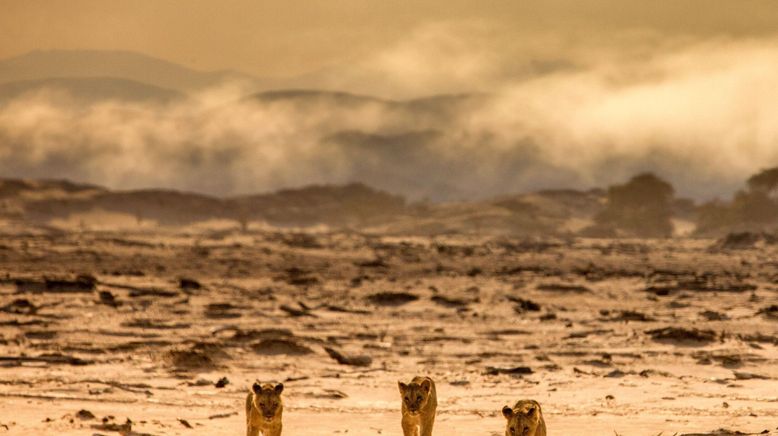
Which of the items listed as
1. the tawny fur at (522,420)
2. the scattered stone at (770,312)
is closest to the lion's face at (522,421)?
the tawny fur at (522,420)

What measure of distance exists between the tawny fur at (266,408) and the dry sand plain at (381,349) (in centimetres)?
196

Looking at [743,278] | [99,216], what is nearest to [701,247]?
[743,278]

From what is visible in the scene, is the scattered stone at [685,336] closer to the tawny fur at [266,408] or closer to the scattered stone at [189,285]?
the tawny fur at [266,408]

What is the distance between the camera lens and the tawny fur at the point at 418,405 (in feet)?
30.1

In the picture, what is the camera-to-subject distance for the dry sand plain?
39.4ft

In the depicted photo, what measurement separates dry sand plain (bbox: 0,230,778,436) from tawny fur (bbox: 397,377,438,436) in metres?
1.81

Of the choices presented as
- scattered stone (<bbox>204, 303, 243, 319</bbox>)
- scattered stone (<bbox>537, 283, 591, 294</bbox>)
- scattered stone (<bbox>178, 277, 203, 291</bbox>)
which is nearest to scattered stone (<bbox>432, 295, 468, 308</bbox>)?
scattered stone (<bbox>204, 303, 243, 319</bbox>)

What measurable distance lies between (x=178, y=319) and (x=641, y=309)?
916 cm

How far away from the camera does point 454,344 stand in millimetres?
18531

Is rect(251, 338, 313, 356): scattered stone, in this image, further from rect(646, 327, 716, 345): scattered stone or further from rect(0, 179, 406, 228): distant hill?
rect(0, 179, 406, 228): distant hill

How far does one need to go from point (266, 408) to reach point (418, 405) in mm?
1146

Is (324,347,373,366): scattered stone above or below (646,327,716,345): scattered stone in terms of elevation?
below

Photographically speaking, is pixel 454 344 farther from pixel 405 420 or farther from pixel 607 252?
pixel 607 252

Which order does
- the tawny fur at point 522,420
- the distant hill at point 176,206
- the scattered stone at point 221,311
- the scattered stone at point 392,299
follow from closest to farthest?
the tawny fur at point 522,420 → the scattered stone at point 221,311 → the scattered stone at point 392,299 → the distant hill at point 176,206
